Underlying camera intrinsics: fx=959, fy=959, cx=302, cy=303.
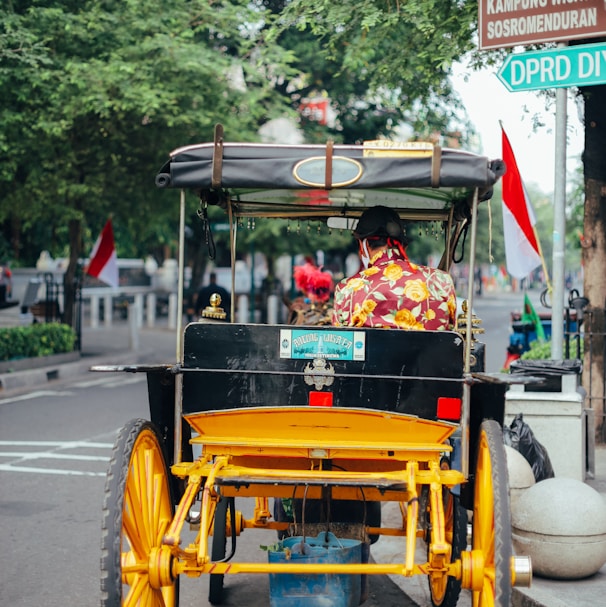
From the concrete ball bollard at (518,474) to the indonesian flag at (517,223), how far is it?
3216 millimetres

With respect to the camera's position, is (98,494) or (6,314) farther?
(6,314)

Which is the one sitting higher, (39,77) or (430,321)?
(39,77)

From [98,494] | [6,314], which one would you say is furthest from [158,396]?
[6,314]

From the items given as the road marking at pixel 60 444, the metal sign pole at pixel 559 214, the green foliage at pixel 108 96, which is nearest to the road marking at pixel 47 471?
the road marking at pixel 60 444

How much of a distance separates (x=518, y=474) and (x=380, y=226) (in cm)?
230

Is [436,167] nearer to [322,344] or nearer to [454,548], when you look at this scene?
[322,344]

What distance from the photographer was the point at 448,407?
14.5 ft

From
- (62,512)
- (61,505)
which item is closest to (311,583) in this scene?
(62,512)

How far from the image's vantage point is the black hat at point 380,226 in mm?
4918

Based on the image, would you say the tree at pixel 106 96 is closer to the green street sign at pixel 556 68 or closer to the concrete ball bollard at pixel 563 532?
the green street sign at pixel 556 68

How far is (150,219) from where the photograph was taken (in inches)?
740

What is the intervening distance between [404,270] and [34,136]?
39.2ft

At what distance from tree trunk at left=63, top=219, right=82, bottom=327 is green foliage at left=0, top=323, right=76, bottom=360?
71 centimetres

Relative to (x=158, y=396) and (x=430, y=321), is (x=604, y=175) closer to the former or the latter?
(x=430, y=321)
